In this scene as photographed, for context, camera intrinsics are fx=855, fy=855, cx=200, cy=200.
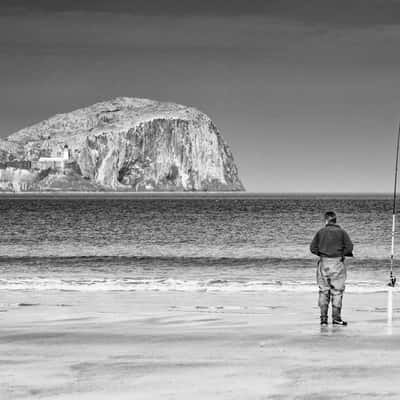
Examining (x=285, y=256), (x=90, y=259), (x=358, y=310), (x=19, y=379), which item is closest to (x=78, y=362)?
(x=19, y=379)

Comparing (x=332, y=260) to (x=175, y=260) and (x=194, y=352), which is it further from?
(x=175, y=260)

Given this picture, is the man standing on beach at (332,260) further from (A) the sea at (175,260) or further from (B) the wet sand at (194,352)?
(A) the sea at (175,260)

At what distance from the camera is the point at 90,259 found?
126 feet

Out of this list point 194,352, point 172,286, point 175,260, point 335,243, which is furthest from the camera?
point 175,260

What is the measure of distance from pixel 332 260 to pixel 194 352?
10.9 feet

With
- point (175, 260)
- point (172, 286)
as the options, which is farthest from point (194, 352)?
point (175, 260)

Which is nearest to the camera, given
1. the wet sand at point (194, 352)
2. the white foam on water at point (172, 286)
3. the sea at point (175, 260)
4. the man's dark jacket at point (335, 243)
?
the wet sand at point (194, 352)

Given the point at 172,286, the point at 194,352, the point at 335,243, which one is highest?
the point at 335,243

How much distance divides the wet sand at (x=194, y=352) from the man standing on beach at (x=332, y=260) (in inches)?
14.3

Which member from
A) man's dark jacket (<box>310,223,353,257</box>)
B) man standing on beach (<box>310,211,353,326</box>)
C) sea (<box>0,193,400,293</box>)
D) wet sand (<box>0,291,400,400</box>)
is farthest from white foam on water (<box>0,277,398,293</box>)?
man's dark jacket (<box>310,223,353,257</box>)

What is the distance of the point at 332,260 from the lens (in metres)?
12.9

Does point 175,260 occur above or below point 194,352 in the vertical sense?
below

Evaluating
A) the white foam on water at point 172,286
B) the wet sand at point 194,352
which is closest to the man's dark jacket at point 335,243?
the wet sand at point 194,352

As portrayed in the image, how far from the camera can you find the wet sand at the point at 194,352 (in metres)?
8.50
